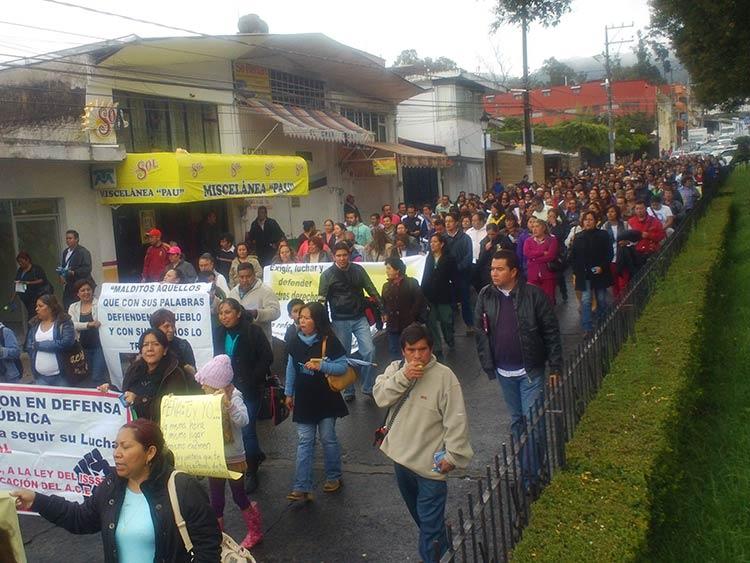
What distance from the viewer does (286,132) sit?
19578 mm

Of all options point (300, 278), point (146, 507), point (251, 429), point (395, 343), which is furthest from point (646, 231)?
point (146, 507)

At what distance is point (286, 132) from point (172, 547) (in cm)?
1691

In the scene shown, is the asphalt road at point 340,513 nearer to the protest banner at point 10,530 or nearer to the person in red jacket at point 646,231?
the protest banner at point 10,530

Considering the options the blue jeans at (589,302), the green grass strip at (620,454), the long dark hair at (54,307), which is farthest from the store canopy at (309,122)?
the green grass strip at (620,454)

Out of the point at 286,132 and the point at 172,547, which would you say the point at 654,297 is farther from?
the point at 286,132

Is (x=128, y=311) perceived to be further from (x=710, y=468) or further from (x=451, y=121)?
(x=451, y=121)

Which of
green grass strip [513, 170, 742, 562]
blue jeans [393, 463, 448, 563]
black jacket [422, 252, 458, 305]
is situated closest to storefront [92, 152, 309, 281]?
black jacket [422, 252, 458, 305]

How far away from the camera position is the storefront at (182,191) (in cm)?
1487

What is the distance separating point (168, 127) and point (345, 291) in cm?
1092

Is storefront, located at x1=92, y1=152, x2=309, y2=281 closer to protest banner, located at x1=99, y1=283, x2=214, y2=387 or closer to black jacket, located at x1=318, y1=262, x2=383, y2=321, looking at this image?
protest banner, located at x1=99, y1=283, x2=214, y2=387

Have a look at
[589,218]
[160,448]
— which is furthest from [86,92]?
[160,448]

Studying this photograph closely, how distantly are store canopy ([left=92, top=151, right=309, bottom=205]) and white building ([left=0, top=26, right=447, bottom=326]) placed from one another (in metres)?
0.27

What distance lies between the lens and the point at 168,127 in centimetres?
1822

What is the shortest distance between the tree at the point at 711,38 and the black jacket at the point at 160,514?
1427 centimetres
